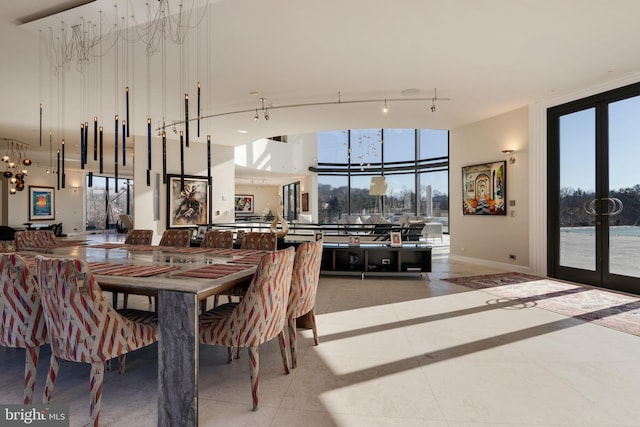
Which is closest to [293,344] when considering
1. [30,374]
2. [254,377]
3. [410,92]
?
[254,377]

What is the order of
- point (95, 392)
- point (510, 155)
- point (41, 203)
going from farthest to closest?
point (41, 203)
point (510, 155)
point (95, 392)

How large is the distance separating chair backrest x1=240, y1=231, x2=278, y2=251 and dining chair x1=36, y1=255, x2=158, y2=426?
6.67 feet

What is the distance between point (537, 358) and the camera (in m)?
2.74

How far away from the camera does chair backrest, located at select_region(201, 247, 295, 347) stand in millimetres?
2090

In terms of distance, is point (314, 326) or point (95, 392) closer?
point (95, 392)

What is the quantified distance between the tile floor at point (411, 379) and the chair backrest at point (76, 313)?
0.43 m

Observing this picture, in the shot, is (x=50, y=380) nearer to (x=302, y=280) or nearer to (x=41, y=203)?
(x=302, y=280)

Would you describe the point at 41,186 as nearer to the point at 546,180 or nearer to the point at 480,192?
the point at 480,192

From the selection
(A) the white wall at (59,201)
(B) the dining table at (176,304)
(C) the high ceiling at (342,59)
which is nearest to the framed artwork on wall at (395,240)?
(C) the high ceiling at (342,59)

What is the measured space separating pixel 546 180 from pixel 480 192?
4.60 feet

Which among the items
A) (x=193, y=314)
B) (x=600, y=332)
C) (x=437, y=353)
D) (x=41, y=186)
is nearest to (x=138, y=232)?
(x=193, y=314)

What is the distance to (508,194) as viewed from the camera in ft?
21.8

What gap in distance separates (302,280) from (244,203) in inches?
Result: 656

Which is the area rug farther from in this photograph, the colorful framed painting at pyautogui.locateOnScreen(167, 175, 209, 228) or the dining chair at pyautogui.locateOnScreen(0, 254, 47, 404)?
the colorful framed painting at pyautogui.locateOnScreen(167, 175, 209, 228)
